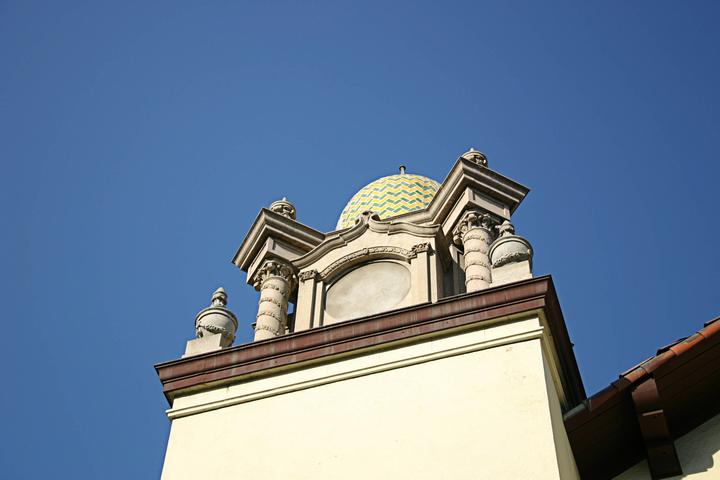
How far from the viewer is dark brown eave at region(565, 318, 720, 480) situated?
1173cm

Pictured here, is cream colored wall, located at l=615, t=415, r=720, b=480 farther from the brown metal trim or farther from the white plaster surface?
the white plaster surface

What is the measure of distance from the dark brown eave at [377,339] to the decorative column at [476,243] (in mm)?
1141

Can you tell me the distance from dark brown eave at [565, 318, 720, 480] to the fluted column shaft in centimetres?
417

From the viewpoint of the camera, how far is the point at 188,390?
44.0 ft

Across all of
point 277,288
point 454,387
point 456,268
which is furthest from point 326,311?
point 454,387

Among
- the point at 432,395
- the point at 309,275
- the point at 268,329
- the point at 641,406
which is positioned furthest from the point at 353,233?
the point at 641,406

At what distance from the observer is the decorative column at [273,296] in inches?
582

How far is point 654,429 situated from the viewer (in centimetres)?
1162

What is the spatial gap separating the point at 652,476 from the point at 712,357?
1378 mm

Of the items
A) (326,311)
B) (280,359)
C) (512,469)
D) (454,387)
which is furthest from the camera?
(326,311)

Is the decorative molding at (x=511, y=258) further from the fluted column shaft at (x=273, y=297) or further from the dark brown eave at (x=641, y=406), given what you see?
the fluted column shaft at (x=273, y=297)

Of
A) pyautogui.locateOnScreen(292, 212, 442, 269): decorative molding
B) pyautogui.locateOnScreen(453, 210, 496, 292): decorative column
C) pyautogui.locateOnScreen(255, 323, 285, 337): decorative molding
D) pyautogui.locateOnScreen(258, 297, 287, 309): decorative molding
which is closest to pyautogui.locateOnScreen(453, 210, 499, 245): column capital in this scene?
pyautogui.locateOnScreen(453, 210, 496, 292): decorative column

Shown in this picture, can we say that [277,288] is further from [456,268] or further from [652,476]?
[652,476]

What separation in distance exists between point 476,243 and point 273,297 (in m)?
2.66
